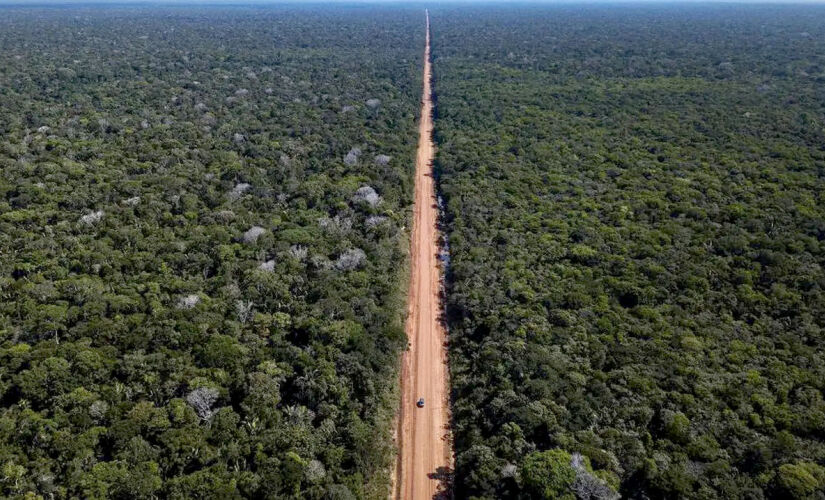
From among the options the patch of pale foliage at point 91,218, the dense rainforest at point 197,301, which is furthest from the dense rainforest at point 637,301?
the patch of pale foliage at point 91,218

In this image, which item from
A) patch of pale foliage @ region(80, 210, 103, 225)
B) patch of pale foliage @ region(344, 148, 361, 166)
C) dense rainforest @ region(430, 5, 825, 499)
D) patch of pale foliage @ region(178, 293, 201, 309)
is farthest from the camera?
patch of pale foliage @ region(344, 148, 361, 166)

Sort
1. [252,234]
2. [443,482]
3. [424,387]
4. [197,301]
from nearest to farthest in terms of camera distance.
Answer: [443,482], [424,387], [197,301], [252,234]

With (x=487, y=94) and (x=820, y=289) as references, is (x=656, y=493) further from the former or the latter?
(x=487, y=94)

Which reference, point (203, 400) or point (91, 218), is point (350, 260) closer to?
point (203, 400)

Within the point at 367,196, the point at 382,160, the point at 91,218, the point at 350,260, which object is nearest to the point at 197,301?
the point at 350,260

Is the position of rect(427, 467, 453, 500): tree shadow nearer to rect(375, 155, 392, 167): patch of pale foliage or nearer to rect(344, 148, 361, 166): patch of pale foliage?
rect(375, 155, 392, 167): patch of pale foliage

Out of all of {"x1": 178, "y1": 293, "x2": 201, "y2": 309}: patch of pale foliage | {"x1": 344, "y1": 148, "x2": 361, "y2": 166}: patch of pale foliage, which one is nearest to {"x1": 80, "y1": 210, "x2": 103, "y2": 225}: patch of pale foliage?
{"x1": 178, "y1": 293, "x2": 201, "y2": 309}: patch of pale foliage
